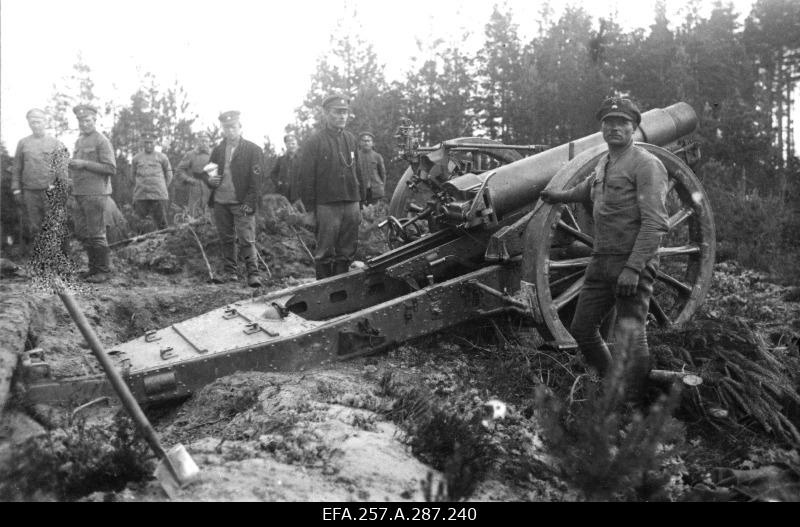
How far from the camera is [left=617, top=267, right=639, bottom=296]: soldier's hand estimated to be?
3803 mm

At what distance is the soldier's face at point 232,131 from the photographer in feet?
24.4

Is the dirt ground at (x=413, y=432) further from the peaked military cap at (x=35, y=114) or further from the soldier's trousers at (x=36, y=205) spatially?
the peaked military cap at (x=35, y=114)

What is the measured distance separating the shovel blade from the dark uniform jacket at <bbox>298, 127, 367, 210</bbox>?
361 cm

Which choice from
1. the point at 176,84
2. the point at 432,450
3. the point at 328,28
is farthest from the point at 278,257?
the point at 328,28

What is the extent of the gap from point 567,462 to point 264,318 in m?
2.31

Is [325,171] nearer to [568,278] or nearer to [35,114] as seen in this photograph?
[568,278]

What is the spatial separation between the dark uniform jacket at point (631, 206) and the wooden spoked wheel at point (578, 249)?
390mm

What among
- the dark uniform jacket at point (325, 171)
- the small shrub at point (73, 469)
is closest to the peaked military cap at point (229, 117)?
the dark uniform jacket at point (325, 171)

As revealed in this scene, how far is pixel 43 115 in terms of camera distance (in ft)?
23.8

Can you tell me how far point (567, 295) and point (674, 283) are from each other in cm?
89

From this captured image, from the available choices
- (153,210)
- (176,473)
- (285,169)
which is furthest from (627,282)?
(285,169)

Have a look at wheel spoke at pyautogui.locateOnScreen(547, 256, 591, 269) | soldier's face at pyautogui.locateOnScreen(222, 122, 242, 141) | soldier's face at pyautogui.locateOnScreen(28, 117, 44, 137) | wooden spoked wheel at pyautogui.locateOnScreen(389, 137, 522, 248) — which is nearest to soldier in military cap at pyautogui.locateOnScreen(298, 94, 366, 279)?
wooden spoked wheel at pyautogui.locateOnScreen(389, 137, 522, 248)

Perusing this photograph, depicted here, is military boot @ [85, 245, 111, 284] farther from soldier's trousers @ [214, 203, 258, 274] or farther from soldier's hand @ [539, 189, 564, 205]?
soldier's hand @ [539, 189, 564, 205]
